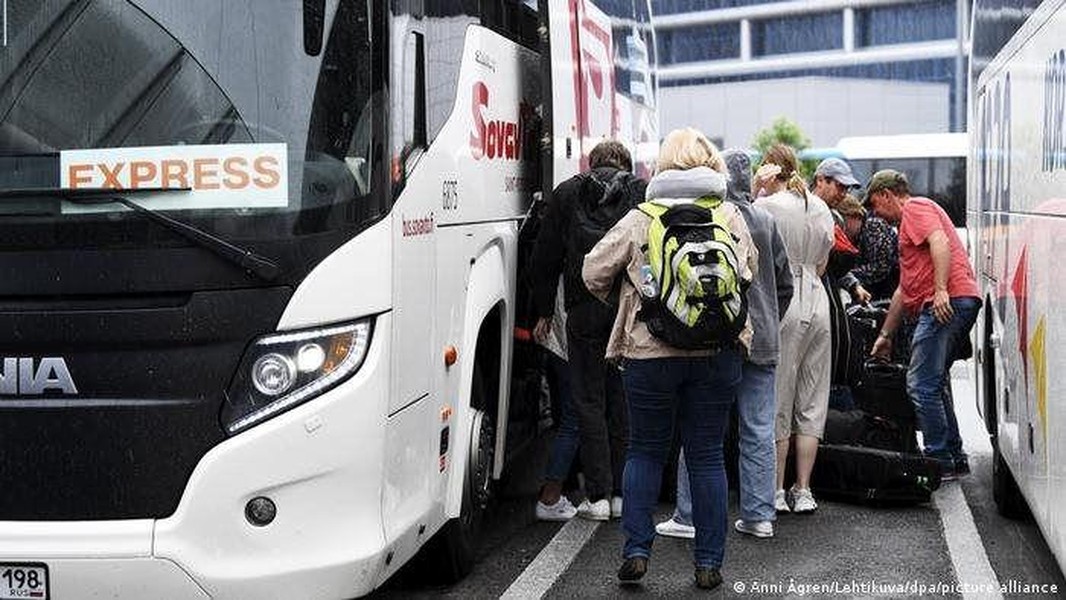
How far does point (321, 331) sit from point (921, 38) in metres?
80.4

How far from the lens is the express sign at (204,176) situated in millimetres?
4922

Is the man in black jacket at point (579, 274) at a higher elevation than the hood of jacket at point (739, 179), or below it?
below

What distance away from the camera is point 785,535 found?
25.5 feet

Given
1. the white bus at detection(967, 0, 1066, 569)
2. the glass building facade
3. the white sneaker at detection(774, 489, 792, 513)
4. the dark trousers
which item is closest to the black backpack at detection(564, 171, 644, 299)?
the dark trousers

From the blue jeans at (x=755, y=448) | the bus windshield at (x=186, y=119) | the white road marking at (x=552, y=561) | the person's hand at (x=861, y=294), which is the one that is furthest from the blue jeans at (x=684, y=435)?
the person's hand at (x=861, y=294)

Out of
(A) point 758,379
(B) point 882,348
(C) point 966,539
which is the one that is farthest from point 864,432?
(A) point 758,379

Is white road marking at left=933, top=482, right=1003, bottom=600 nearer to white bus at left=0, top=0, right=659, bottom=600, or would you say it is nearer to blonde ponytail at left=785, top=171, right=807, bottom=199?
blonde ponytail at left=785, top=171, right=807, bottom=199

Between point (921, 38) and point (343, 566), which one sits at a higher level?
point (921, 38)

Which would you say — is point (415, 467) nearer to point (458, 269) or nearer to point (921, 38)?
point (458, 269)

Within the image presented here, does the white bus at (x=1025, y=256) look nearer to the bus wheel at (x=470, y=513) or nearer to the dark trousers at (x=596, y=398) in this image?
the dark trousers at (x=596, y=398)

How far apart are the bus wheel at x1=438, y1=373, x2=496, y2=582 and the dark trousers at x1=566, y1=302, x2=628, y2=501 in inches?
34.1

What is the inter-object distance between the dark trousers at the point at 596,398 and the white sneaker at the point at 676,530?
458 millimetres

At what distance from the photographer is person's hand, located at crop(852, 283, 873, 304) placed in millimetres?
10594

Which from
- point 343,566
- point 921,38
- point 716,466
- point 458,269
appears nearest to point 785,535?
point 716,466
